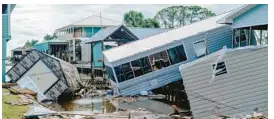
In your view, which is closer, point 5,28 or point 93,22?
point 5,28

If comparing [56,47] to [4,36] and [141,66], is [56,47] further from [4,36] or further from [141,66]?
[141,66]

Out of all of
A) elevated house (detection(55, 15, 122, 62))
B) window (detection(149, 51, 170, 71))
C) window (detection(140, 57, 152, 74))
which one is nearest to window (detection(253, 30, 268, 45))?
window (detection(149, 51, 170, 71))

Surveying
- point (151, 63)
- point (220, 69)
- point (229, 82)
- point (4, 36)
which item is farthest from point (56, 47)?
point (229, 82)

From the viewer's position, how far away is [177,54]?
19.4 m

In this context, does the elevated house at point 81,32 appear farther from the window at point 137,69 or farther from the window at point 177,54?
the window at point 177,54

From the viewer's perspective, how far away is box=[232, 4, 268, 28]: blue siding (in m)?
15.4

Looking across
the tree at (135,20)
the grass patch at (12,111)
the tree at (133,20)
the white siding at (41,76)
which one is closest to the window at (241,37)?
the white siding at (41,76)

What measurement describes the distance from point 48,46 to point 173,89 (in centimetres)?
2420

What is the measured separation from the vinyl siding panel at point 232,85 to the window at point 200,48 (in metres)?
6.43

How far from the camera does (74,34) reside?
140ft

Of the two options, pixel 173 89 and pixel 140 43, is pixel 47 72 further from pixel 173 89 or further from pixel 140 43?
pixel 173 89

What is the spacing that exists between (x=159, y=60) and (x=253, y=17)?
16.5ft

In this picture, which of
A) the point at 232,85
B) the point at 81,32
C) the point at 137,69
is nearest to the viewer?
the point at 232,85

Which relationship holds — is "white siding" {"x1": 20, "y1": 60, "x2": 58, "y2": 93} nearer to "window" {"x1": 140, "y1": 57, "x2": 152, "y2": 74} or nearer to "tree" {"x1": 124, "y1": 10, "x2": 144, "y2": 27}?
"window" {"x1": 140, "y1": 57, "x2": 152, "y2": 74}
